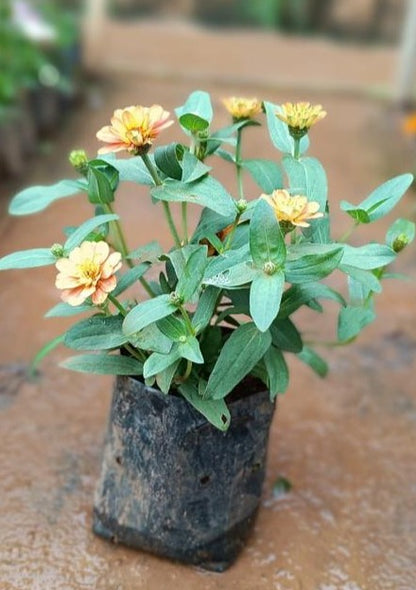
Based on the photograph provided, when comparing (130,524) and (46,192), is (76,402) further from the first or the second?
(46,192)

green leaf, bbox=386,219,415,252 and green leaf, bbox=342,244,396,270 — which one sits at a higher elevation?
green leaf, bbox=342,244,396,270

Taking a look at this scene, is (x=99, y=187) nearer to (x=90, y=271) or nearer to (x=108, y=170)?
(x=108, y=170)

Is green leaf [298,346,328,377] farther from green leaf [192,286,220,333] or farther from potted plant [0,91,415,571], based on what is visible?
green leaf [192,286,220,333]

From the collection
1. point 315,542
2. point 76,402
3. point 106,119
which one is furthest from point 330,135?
point 315,542

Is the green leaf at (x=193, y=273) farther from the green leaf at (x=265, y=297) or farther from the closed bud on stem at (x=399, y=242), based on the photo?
the closed bud on stem at (x=399, y=242)

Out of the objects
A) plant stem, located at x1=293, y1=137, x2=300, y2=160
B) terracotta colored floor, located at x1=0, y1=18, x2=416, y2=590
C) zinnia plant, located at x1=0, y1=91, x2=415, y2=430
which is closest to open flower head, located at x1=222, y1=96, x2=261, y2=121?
zinnia plant, located at x1=0, y1=91, x2=415, y2=430

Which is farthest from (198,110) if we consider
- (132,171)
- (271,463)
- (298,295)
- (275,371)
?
(271,463)

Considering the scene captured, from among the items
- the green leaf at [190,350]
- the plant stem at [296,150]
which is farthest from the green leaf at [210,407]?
the plant stem at [296,150]
